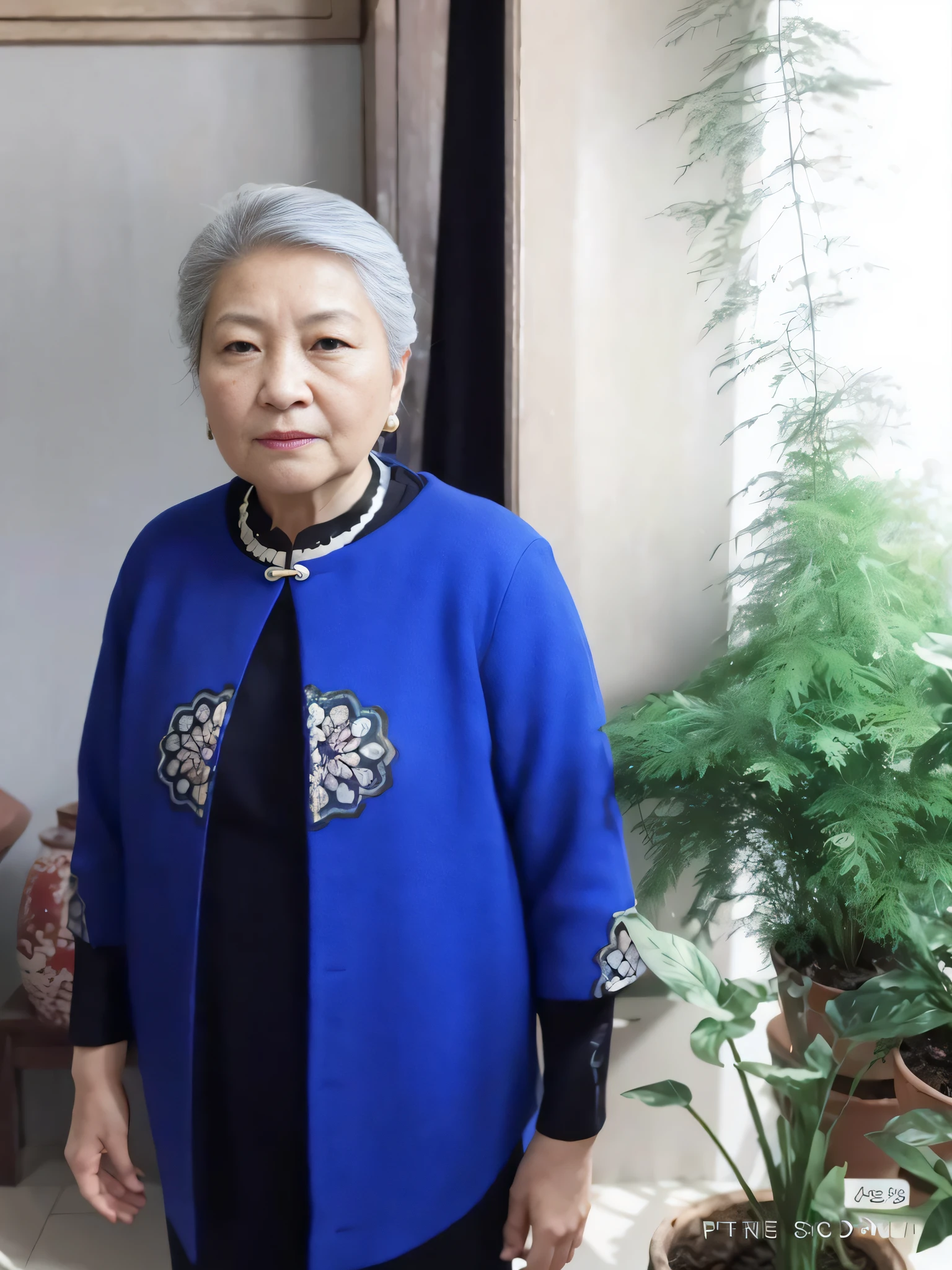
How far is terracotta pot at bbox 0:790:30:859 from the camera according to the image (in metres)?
1.71

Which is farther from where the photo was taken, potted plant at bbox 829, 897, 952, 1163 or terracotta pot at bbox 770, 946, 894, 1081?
terracotta pot at bbox 770, 946, 894, 1081

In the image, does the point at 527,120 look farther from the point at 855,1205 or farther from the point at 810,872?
the point at 855,1205

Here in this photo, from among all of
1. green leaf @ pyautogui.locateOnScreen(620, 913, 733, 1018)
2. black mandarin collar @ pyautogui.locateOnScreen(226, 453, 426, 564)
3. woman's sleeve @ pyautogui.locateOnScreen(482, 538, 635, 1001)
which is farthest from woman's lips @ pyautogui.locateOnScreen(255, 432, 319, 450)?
green leaf @ pyautogui.locateOnScreen(620, 913, 733, 1018)

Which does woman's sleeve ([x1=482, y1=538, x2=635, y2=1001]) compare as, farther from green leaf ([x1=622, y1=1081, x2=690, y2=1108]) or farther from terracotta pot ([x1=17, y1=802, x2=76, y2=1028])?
terracotta pot ([x1=17, y1=802, x2=76, y2=1028])

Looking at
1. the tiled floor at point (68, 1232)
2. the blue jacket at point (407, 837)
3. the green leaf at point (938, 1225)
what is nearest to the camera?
the green leaf at point (938, 1225)

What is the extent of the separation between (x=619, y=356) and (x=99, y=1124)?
3.86ft

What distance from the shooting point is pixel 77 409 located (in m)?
1.82

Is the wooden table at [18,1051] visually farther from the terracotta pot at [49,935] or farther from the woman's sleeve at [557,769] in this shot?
the woman's sleeve at [557,769]

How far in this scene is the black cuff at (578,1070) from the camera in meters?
0.94

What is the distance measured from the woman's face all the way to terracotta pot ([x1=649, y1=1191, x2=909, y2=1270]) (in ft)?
2.78

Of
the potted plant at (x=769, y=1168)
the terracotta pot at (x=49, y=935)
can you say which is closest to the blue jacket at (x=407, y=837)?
the potted plant at (x=769, y=1168)

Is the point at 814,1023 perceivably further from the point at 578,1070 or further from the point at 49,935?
the point at 49,935

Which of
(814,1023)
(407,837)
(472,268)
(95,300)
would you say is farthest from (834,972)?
(95,300)

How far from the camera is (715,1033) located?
31.6 inches
